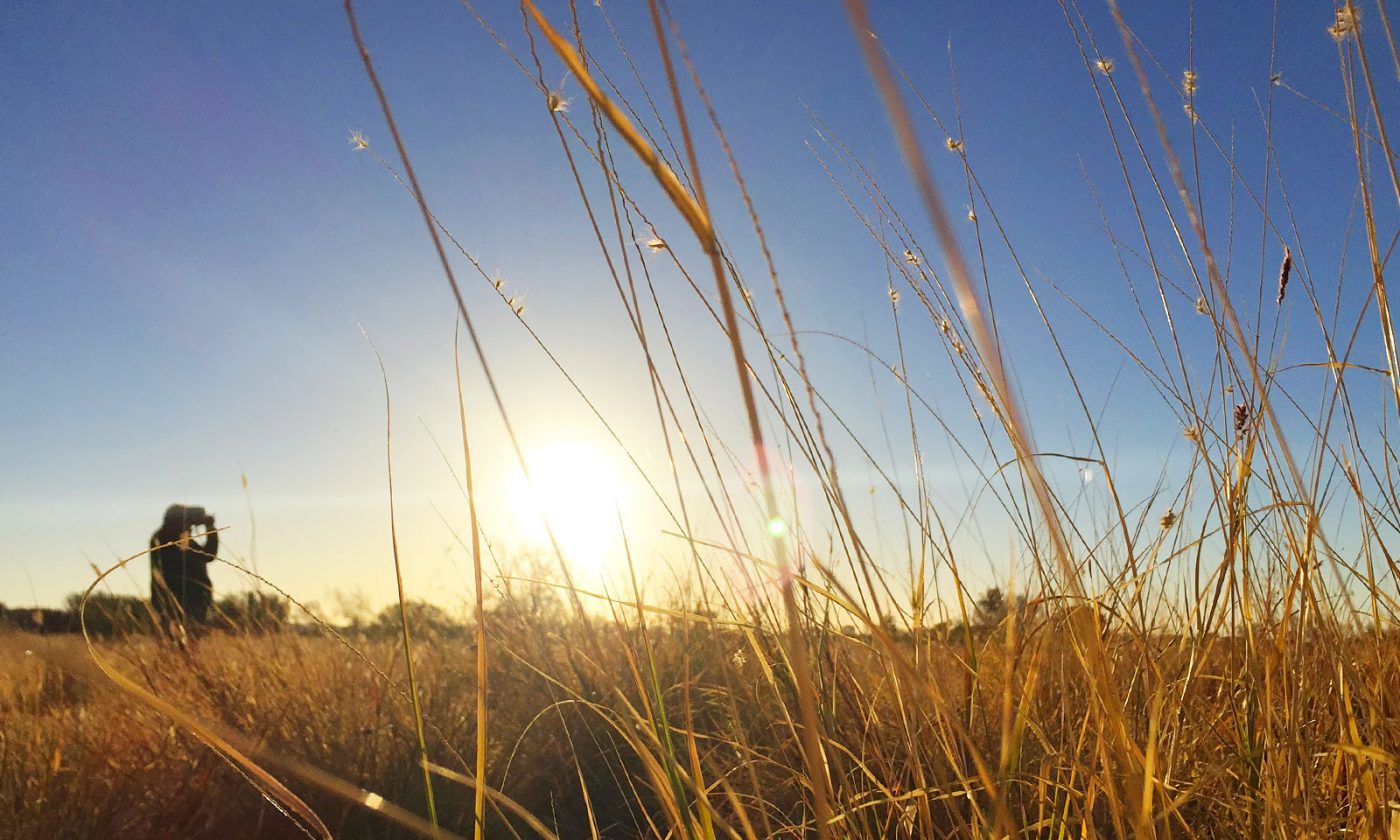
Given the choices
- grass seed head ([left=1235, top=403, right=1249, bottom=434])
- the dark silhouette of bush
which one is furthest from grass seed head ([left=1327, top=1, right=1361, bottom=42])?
the dark silhouette of bush

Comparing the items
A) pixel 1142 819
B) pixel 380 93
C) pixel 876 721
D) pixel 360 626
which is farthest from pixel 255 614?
pixel 1142 819

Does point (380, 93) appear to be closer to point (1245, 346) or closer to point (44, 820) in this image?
point (1245, 346)

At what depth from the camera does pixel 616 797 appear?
84.3 inches

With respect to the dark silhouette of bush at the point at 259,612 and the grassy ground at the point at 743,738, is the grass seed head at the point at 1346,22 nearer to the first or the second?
the grassy ground at the point at 743,738

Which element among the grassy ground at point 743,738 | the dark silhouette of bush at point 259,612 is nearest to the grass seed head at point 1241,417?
the grassy ground at point 743,738

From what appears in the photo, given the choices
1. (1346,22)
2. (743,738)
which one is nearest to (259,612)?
(743,738)

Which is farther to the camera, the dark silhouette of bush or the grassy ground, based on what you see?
the dark silhouette of bush

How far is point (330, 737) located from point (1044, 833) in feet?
5.44

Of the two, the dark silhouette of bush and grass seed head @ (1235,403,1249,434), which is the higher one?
grass seed head @ (1235,403,1249,434)

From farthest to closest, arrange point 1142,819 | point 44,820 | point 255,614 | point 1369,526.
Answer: point 255,614
point 44,820
point 1369,526
point 1142,819

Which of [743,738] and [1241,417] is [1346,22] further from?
[743,738]

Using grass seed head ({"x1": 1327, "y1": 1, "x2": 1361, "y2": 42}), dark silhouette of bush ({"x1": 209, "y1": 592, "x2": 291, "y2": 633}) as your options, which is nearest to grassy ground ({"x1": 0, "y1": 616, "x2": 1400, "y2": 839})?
dark silhouette of bush ({"x1": 209, "y1": 592, "x2": 291, "y2": 633})

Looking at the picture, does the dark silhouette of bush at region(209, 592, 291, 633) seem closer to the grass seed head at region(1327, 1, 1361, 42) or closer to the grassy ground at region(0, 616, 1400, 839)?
the grassy ground at region(0, 616, 1400, 839)

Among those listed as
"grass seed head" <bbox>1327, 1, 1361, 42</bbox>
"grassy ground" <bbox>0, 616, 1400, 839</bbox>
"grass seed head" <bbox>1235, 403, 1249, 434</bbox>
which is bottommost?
"grassy ground" <bbox>0, 616, 1400, 839</bbox>
